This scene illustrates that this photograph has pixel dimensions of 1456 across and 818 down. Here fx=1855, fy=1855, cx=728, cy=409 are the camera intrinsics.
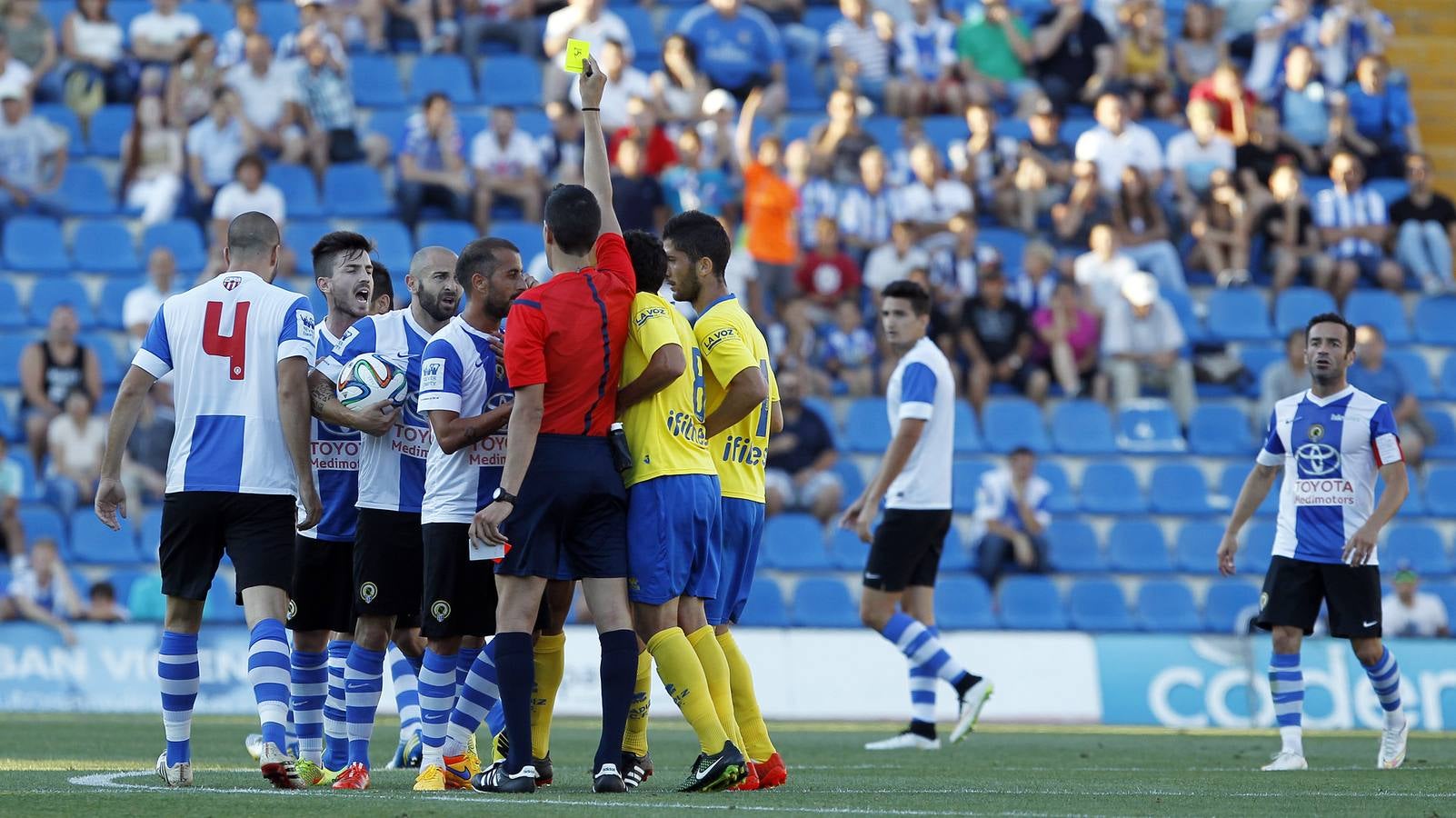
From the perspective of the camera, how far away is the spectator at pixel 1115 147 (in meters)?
20.8

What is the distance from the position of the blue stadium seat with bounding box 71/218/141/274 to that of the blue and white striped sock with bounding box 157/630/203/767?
12009 mm

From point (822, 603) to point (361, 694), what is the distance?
364 inches

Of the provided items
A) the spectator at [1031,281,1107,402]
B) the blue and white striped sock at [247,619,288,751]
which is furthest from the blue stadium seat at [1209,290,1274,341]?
the blue and white striped sock at [247,619,288,751]

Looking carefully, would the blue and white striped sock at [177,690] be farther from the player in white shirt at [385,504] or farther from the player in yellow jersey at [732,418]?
the player in yellow jersey at [732,418]

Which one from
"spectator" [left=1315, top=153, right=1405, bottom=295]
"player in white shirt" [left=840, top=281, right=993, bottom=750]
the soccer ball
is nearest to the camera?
the soccer ball

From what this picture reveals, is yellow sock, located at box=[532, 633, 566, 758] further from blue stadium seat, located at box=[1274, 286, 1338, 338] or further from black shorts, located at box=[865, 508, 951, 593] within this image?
blue stadium seat, located at box=[1274, 286, 1338, 338]

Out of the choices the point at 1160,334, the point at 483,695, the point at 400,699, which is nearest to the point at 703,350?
the point at 483,695

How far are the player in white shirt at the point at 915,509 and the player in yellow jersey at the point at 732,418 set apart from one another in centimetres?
290

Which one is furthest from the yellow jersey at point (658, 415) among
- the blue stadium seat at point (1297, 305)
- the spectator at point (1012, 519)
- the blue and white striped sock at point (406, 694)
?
the blue stadium seat at point (1297, 305)

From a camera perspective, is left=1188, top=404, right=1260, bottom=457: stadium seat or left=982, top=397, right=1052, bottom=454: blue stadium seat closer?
left=982, top=397, right=1052, bottom=454: blue stadium seat

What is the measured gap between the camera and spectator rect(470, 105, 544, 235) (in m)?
19.3

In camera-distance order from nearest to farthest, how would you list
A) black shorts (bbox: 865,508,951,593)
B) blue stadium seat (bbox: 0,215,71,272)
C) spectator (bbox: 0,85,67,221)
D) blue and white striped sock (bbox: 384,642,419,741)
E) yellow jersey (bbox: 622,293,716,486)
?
yellow jersey (bbox: 622,293,716,486)
blue and white striped sock (bbox: 384,642,419,741)
black shorts (bbox: 865,508,951,593)
blue stadium seat (bbox: 0,215,71,272)
spectator (bbox: 0,85,67,221)

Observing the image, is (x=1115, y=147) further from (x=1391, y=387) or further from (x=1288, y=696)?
(x=1288, y=696)

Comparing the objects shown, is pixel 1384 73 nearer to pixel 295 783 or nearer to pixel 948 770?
pixel 948 770
